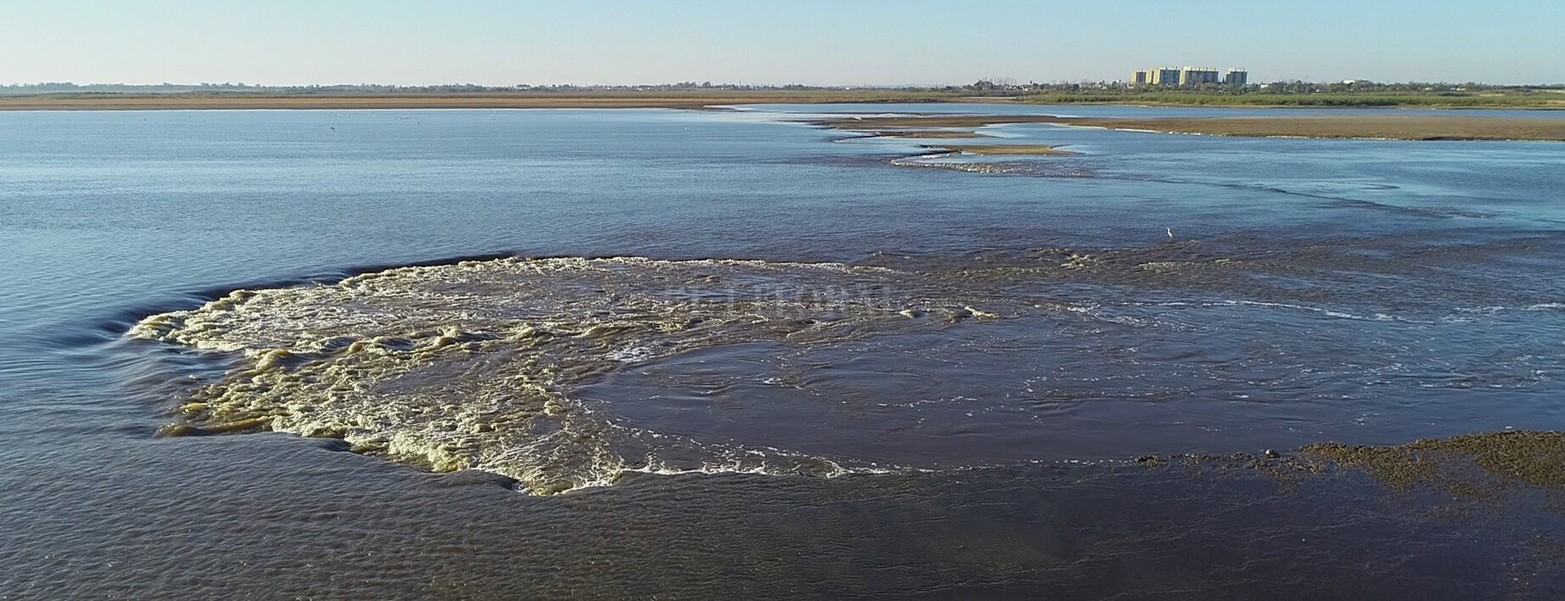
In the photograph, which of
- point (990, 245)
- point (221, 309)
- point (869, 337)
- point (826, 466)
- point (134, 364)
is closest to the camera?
point (826, 466)

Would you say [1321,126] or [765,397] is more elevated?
[1321,126]

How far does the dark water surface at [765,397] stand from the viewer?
9930 millimetres

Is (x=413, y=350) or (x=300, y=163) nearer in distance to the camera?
(x=413, y=350)

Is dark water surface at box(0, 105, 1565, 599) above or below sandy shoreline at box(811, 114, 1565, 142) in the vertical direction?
below

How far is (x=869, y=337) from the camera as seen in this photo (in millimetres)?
18500

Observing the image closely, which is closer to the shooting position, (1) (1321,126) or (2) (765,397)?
(2) (765,397)

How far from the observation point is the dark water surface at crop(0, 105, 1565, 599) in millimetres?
9930

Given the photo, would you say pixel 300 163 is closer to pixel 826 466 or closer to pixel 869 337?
Result: pixel 869 337

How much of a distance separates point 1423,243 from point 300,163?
5187cm

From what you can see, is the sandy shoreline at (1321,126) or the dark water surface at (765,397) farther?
the sandy shoreline at (1321,126)

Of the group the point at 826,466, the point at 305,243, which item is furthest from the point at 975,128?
the point at 826,466

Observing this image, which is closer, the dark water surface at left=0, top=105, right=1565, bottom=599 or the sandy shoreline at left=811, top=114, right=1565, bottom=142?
the dark water surface at left=0, top=105, right=1565, bottom=599

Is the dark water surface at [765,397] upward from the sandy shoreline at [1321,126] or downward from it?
downward

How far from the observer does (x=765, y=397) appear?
15008 millimetres
